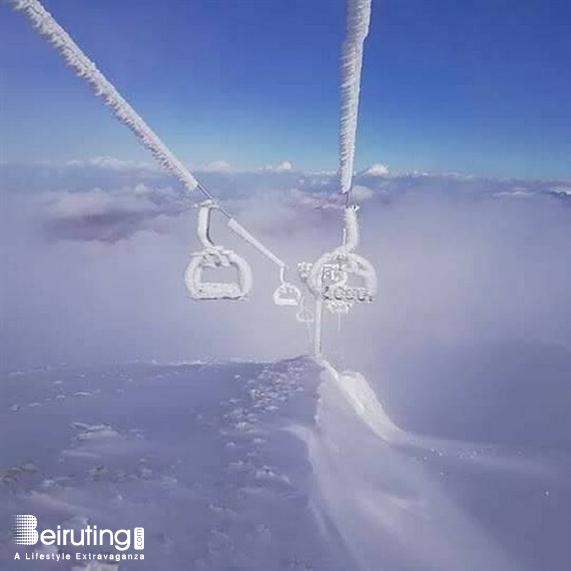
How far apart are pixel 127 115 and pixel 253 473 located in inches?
35.2

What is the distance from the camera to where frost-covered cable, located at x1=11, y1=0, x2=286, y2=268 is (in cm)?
184

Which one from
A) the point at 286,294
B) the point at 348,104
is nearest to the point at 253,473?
the point at 286,294

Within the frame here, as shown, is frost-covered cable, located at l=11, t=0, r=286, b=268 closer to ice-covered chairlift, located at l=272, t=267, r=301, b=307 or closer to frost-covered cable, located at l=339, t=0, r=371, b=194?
ice-covered chairlift, located at l=272, t=267, r=301, b=307

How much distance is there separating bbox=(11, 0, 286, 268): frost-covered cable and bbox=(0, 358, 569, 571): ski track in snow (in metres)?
0.37

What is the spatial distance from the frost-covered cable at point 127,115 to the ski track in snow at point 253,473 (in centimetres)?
37

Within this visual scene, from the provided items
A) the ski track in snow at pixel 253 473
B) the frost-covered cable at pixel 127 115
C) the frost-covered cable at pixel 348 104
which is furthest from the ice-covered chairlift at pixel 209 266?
the frost-covered cable at pixel 348 104

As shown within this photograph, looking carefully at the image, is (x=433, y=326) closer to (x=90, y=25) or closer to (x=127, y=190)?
(x=127, y=190)

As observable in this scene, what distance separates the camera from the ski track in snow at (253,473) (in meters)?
1.84

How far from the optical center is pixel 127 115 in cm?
191

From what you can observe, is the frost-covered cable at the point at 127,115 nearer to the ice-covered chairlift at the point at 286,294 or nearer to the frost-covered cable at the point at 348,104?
the ice-covered chairlift at the point at 286,294

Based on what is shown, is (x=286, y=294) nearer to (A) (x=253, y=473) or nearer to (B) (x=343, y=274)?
(B) (x=343, y=274)

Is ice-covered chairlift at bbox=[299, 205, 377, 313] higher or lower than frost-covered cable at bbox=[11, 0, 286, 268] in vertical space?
lower


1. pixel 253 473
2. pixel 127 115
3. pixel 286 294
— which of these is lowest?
pixel 253 473

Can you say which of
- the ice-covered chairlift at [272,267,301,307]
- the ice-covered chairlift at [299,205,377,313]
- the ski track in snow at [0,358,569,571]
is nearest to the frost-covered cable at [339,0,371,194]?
the ice-covered chairlift at [299,205,377,313]
